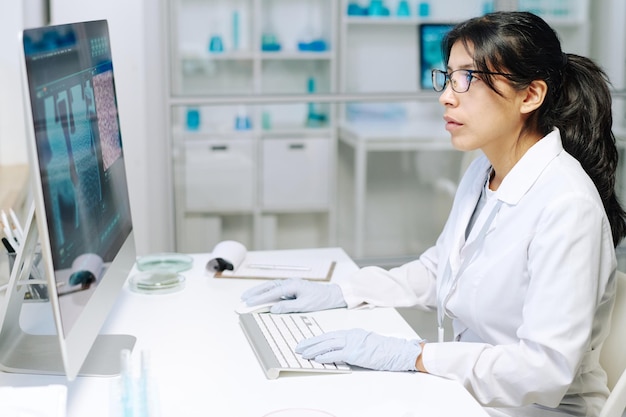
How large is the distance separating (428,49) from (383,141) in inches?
15.7

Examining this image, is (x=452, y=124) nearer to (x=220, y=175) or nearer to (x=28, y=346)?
(x=28, y=346)

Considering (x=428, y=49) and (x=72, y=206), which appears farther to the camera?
(x=428, y=49)

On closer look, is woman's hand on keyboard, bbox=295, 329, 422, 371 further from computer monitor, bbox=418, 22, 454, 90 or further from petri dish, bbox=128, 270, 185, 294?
computer monitor, bbox=418, 22, 454, 90

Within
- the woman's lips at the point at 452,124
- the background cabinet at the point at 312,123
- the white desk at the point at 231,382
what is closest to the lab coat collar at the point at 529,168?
the woman's lips at the point at 452,124

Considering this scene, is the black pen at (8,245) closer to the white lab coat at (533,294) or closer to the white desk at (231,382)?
the white desk at (231,382)

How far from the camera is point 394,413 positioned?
1147 mm

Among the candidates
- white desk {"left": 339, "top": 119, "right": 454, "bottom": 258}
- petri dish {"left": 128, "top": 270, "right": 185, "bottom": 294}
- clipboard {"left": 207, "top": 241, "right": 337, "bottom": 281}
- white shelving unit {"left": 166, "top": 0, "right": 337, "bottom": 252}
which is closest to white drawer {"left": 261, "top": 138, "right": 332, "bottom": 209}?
white shelving unit {"left": 166, "top": 0, "right": 337, "bottom": 252}

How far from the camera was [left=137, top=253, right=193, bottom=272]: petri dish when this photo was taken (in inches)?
73.0

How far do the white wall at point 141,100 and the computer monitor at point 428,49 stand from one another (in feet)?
3.26

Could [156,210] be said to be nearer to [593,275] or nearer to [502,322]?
[502,322]

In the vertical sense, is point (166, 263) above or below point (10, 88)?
below

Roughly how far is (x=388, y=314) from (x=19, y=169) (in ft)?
5.37

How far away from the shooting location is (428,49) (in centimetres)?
314

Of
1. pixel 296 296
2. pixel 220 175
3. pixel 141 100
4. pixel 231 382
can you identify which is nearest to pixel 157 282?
pixel 296 296
